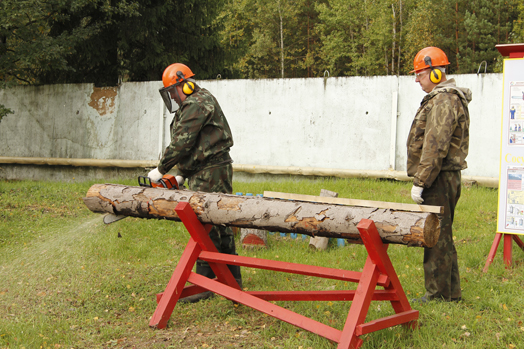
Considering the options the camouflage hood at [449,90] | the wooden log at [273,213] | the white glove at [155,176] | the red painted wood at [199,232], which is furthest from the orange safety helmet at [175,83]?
the camouflage hood at [449,90]

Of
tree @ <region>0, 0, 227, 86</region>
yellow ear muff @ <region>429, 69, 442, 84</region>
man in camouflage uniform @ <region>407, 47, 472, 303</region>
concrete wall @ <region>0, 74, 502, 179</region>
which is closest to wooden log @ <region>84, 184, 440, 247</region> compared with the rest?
man in camouflage uniform @ <region>407, 47, 472, 303</region>

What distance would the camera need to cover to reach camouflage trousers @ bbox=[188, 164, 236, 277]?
4.68 m

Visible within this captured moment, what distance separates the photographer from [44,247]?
22.2ft

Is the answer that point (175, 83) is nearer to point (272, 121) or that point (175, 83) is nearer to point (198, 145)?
point (198, 145)

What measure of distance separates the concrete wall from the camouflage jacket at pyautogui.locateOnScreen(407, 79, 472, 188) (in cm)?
509

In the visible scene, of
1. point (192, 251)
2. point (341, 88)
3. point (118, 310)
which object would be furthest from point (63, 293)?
point (341, 88)

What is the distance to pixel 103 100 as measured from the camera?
38.1 ft

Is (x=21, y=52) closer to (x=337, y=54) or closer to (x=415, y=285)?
(x=415, y=285)

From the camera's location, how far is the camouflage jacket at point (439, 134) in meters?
4.04

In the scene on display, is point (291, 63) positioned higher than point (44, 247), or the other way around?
point (291, 63)

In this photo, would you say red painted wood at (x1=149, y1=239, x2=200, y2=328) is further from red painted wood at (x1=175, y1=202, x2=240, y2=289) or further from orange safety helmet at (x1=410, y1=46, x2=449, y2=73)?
orange safety helmet at (x1=410, y1=46, x2=449, y2=73)

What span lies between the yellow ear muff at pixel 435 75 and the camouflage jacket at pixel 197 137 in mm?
2030

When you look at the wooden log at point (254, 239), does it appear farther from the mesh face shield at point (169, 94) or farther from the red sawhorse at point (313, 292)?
the mesh face shield at point (169, 94)

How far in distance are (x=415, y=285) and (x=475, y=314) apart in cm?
79
